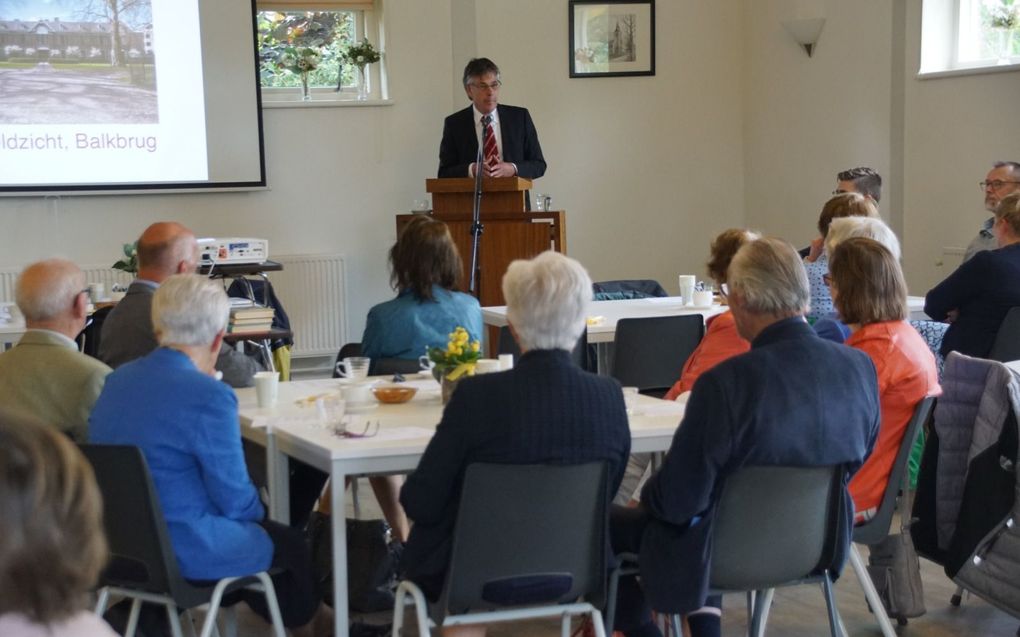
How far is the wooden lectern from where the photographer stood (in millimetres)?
6895

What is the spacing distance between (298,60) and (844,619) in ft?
19.0

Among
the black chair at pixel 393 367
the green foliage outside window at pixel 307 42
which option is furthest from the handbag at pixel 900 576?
the green foliage outside window at pixel 307 42

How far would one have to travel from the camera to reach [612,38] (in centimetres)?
912

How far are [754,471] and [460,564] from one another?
706 millimetres

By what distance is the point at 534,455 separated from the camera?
9.30ft

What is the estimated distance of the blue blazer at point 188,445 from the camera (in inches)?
118

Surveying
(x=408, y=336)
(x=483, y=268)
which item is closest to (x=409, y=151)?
(x=483, y=268)

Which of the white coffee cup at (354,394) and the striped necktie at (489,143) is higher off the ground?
the striped necktie at (489,143)

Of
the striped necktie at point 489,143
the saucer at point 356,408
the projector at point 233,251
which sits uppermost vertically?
the striped necktie at point 489,143

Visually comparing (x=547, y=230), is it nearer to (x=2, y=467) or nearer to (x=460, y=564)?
(x=460, y=564)

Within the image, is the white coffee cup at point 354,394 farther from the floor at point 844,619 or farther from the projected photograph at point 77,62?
the projected photograph at point 77,62

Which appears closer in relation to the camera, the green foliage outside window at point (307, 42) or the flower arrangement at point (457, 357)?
the flower arrangement at point (457, 357)

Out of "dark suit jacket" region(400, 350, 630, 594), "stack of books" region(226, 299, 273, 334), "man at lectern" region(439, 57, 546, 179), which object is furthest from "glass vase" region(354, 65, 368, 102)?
"dark suit jacket" region(400, 350, 630, 594)

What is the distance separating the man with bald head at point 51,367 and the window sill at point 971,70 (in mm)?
5300
